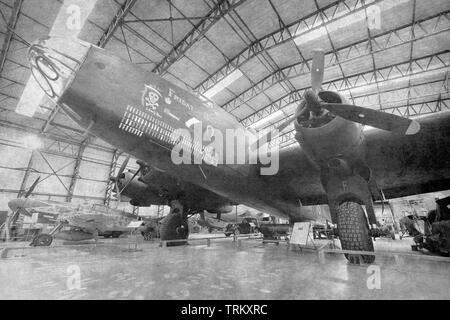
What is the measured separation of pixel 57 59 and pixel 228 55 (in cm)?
1394

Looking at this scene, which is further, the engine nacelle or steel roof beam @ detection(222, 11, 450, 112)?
steel roof beam @ detection(222, 11, 450, 112)

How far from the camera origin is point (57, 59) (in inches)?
173

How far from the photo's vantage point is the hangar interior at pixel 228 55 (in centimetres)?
1254

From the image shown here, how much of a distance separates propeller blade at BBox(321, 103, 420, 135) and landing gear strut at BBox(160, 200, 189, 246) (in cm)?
759

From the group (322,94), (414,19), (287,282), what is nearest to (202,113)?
(322,94)

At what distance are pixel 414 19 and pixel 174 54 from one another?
51.3ft

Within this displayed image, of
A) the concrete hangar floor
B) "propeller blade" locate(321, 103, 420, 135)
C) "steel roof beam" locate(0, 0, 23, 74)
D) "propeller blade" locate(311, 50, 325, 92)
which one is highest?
"steel roof beam" locate(0, 0, 23, 74)

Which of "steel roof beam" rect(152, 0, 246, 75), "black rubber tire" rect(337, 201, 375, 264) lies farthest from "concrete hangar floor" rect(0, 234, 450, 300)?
"steel roof beam" rect(152, 0, 246, 75)

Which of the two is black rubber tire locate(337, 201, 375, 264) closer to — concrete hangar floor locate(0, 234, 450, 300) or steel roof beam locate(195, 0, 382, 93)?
concrete hangar floor locate(0, 234, 450, 300)

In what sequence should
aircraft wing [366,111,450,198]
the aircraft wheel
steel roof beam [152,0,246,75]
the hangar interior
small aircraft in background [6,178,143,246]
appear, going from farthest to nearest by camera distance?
the hangar interior < steel roof beam [152,0,246,75] < small aircraft in background [6,178,143,246] < the aircraft wheel < aircraft wing [366,111,450,198]

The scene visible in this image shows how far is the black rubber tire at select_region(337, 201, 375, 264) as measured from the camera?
507 centimetres

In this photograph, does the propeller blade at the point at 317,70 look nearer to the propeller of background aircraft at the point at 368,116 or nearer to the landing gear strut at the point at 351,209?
the propeller of background aircraft at the point at 368,116

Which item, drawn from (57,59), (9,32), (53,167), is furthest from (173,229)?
(53,167)

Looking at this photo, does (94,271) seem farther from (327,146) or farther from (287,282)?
(327,146)
